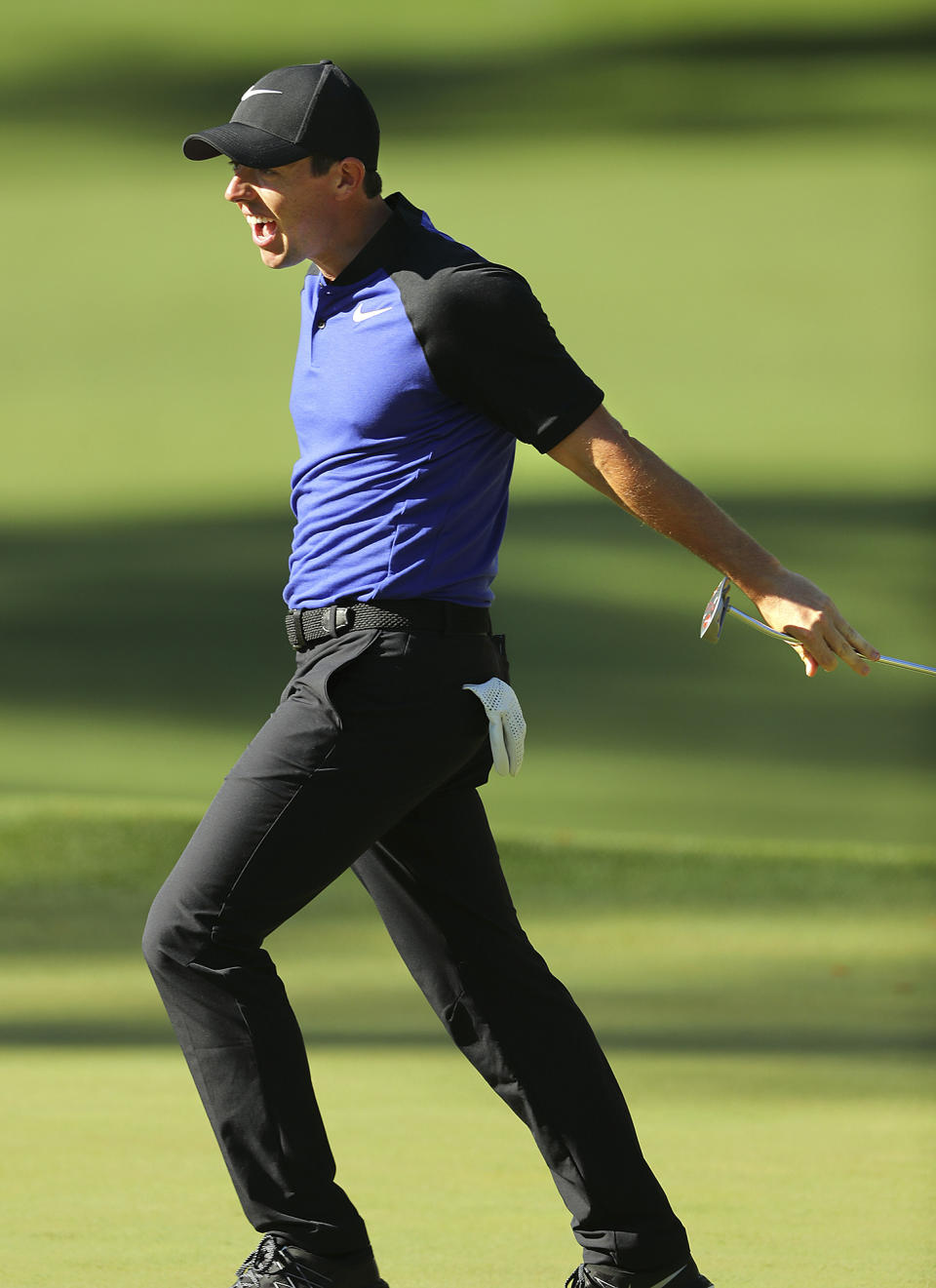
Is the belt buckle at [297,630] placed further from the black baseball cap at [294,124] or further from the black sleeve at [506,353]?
the black baseball cap at [294,124]

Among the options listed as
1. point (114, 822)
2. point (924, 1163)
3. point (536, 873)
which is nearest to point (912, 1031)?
point (924, 1163)

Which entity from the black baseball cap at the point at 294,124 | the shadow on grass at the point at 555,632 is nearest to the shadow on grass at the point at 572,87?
the shadow on grass at the point at 555,632

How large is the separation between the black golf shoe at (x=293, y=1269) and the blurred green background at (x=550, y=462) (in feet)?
7.53

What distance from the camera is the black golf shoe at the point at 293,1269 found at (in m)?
1.70

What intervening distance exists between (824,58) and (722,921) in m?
2.74

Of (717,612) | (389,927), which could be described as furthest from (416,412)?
(389,927)

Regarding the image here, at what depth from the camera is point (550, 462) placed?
5.22 m

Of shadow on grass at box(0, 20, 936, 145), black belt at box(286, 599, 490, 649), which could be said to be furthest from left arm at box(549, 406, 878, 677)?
shadow on grass at box(0, 20, 936, 145)

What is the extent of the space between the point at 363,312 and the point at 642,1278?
0.97 m

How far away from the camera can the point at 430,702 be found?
1750 mm

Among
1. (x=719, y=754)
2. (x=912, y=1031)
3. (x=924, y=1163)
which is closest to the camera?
(x=924, y=1163)

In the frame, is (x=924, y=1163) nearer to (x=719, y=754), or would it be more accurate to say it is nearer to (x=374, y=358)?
(x=374, y=358)

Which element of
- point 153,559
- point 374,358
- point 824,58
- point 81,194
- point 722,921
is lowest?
point 722,921

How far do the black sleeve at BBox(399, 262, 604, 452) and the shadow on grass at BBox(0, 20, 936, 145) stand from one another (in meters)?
3.85
